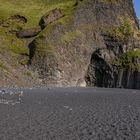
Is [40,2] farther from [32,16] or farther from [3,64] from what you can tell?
[3,64]

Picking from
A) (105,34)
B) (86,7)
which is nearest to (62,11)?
(86,7)

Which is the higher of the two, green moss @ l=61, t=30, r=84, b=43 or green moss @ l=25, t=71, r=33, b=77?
green moss @ l=61, t=30, r=84, b=43

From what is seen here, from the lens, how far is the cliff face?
13050 centimetres

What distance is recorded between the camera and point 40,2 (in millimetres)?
164375

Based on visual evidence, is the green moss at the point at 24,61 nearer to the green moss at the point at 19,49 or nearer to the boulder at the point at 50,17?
the green moss at the point at 19,49

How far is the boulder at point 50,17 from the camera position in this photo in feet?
466

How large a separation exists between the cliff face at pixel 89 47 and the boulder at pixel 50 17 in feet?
11.7

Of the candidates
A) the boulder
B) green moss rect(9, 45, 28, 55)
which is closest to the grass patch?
the boulder

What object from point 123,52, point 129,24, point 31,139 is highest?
point 129,24

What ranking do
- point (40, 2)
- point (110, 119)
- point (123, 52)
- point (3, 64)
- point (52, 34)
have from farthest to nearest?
point (40, 2) < point (123, 52) < point (52, 34) < point (3, 64) < point (110, 119)

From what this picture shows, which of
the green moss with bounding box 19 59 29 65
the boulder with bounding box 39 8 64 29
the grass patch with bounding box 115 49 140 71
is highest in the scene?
the boulder with bounding box 39 8 64 29

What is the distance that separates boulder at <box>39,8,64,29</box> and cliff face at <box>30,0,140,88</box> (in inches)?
140

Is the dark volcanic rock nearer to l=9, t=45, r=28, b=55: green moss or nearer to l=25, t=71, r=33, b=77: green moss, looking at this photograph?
l=9, t=45, r=28, b=55: green moss

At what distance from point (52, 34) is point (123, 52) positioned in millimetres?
28170
